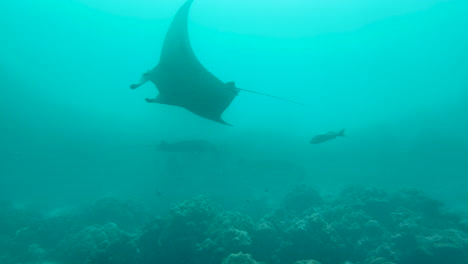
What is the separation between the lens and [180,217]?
34.7 ft

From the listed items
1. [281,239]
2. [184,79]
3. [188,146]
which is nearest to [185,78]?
[184,79]

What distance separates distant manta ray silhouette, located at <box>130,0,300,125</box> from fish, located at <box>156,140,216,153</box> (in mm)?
19074

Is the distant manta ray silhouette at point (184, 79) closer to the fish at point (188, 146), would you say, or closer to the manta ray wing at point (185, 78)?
the manta ray wing at point (185, 78)

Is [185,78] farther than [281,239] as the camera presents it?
No

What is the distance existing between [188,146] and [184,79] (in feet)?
67.4

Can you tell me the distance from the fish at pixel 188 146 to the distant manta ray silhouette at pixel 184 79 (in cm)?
1907

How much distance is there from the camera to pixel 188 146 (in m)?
27.5

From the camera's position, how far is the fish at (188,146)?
26.6 metres

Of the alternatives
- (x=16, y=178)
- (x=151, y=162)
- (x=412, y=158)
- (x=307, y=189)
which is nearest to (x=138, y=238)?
(x=307, y=189)

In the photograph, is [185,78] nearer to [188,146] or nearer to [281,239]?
[281,239]

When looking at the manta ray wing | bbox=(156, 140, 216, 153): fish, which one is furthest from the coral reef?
bbox=(156, 140, 216, 153): fish

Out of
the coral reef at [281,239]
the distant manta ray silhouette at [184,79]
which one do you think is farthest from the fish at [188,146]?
the distant manta ray silhouette at [184,79]

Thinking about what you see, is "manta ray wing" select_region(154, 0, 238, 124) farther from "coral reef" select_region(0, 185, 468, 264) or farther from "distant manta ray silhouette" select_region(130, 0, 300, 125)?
"coral reef" select_region(0, 185, 468, 264)

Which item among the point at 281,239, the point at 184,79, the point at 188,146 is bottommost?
the point at 281,239
